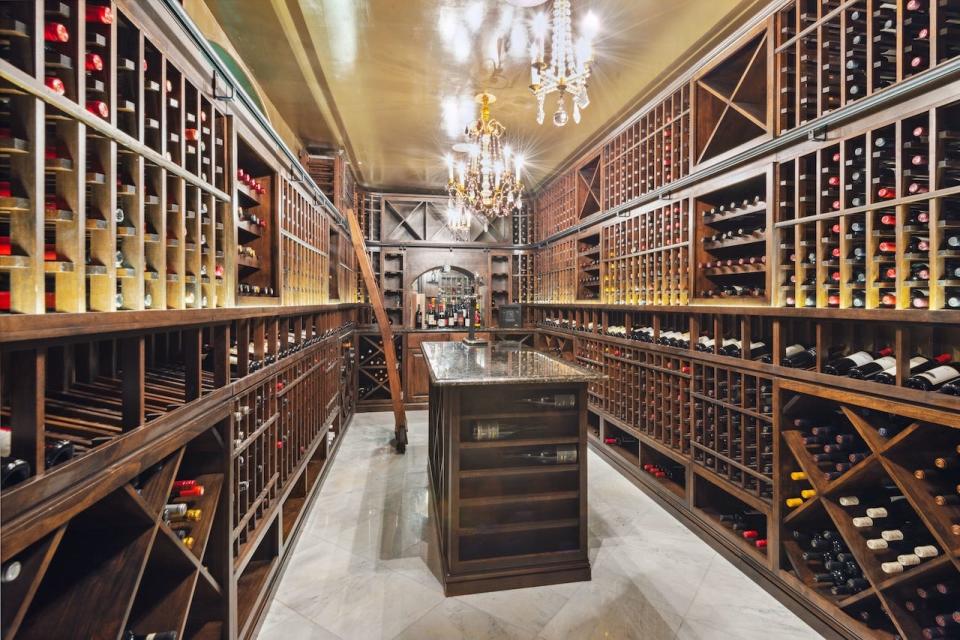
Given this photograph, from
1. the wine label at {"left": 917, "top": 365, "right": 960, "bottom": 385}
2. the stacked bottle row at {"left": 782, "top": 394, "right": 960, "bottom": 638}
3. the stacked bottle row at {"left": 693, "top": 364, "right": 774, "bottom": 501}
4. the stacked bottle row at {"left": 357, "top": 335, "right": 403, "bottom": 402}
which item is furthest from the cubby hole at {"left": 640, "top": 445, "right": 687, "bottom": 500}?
the stacked bottle row at {"left": 357, "top": 335, "right": 403, "bottom": 402}

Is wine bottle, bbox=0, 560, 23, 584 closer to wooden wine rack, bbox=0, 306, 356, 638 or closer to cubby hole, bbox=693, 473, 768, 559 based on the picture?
wooden wine rack, bbox=0, 306, 356, 638

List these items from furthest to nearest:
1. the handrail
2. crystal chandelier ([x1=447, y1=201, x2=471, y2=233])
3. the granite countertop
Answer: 1. crystal chandelier ([x1=447, y1=201, x2=471, y2=233])
2. the granite countertop
3. the handrail

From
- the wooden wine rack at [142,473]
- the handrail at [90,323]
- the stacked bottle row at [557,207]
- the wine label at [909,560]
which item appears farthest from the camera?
the stacked bottle row at [557,207]

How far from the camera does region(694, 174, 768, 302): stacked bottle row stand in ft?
10.1

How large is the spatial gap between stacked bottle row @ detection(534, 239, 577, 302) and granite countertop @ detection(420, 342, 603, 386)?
2.22 metres

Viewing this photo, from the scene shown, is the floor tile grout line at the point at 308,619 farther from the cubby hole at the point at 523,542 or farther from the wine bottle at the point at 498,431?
the wine bottle at the point at 498,431

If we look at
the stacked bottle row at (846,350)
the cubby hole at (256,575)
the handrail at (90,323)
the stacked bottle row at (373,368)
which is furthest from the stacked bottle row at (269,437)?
the stacked bottle row at (846,350)

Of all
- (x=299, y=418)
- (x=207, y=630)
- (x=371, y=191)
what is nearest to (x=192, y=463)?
(x=207, y=630)

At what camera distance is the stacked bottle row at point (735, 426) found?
266cm

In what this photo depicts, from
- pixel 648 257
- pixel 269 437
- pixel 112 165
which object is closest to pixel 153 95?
pixel 112 165

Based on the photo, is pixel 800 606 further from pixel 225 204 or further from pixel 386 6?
pixel 386 6

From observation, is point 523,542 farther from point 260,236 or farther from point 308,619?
point 260,236

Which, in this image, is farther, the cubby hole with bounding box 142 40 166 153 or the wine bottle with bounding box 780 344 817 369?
the wine bottle with bounding box 780 344 817 369

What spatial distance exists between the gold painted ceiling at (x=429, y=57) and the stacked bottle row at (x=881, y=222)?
4.02 feet
